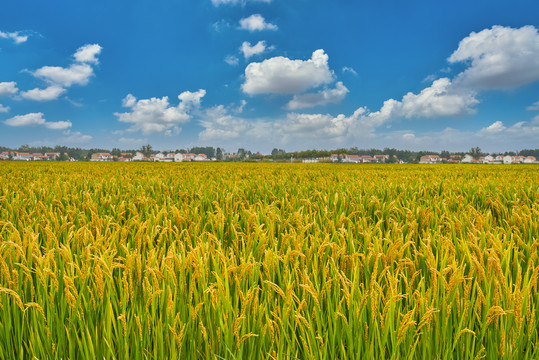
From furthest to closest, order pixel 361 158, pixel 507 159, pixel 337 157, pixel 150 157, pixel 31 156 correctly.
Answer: pixel 150 157 < pixel 337 157 < pixel 361 158 < pixel 507 159 < pixel 31 156

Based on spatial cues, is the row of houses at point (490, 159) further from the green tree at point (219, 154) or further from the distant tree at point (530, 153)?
the green tree at point (219, 154)

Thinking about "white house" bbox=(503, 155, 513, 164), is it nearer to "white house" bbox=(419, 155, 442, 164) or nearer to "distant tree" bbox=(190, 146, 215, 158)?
"white house" bbox=(419, 155, 442, 164)

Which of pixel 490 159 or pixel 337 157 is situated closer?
pixel 337 157

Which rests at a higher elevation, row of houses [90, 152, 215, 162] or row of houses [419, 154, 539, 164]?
row of houses [90, 152, 215, 162]

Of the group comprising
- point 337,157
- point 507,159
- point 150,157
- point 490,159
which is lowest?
point 507,159

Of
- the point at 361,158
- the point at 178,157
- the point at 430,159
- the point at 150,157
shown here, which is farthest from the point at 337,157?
the point at 150,157

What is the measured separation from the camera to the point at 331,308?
4.44ft

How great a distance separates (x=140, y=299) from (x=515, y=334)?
5.58 feet

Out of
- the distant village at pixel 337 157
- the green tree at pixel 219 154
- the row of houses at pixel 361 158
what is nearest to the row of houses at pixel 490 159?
the distant village at pixel 337 157

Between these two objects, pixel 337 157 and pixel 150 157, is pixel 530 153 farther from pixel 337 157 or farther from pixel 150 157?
pixel 150 157

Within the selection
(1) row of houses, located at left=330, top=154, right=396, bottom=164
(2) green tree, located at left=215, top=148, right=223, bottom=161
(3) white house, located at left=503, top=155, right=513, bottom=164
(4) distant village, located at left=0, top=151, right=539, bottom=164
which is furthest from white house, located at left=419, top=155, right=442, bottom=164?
(2) green tree, located at left=215, top=148, right=223, bottom=161

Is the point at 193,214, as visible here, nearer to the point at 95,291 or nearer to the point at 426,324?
the point at 95,291

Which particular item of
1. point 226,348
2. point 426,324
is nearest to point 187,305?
point 226,348

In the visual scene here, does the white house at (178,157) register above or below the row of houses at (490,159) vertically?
above
